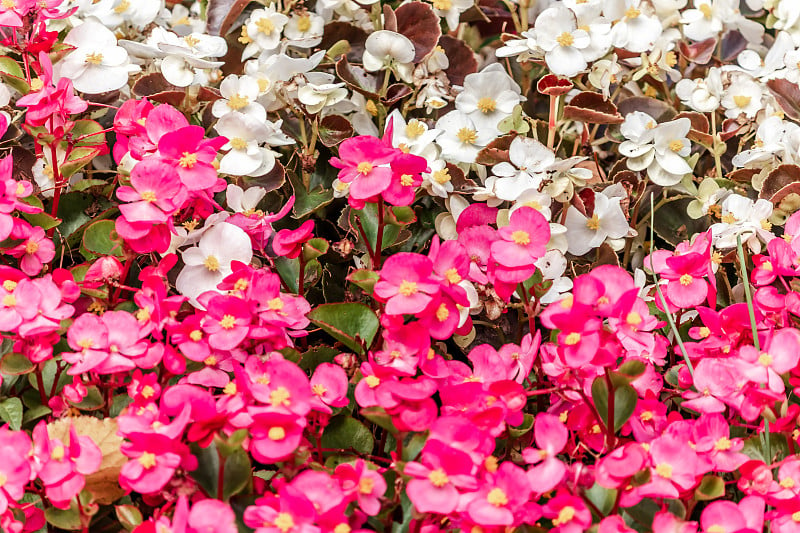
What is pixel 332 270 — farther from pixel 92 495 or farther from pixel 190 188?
pixel 92 495

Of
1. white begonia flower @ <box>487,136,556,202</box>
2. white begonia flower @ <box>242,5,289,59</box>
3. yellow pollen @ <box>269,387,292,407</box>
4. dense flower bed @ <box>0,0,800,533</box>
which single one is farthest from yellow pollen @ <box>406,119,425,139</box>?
yellow pollen @ <box>269,387,292,407</box>

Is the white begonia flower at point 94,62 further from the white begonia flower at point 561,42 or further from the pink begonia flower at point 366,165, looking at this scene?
the white begonia flower at point 561,42

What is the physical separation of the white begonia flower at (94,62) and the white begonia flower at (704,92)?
0.68 meters

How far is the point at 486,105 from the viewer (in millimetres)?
1032

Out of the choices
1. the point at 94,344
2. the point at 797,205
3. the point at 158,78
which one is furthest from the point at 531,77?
the point at 94,344

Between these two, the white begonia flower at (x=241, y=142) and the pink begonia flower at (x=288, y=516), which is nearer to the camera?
the pink begonia flower at (x=288, y=516)

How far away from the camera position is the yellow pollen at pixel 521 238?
0.76m

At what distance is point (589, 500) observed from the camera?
66cm

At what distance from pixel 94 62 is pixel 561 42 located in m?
0.52

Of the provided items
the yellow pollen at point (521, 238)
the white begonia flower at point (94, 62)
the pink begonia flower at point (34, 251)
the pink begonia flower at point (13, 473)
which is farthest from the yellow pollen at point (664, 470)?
the white begonia flower at point (94, 62)

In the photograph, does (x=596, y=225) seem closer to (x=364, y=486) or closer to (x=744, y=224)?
(x=744, y=224)

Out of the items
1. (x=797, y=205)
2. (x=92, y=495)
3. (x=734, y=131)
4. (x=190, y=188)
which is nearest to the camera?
(x=92, y=495)

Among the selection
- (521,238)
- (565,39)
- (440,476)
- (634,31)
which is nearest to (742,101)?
(634,31)

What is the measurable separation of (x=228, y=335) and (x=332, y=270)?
278 millimetres
